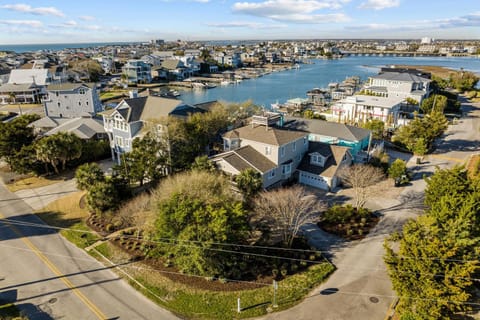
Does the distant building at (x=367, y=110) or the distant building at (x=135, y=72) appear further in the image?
the distant building at (x=135, y=72)

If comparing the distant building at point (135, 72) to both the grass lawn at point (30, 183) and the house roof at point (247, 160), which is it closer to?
the grass lawn at point (30, 183)

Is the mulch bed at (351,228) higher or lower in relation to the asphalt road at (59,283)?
higher

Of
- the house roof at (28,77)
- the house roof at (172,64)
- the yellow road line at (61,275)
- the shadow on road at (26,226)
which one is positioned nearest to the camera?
the yellow road line at (61,275)

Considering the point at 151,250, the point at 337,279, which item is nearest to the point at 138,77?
the point at 151,250

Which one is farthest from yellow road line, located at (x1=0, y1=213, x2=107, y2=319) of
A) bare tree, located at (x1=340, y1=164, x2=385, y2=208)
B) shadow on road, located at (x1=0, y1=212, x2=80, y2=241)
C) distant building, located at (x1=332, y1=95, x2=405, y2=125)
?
distant building, located at (x1=332, y1=95, x2=405, y2=125)

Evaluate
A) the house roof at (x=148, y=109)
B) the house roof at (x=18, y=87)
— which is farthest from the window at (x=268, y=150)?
the house roof at (x=18, y=87)

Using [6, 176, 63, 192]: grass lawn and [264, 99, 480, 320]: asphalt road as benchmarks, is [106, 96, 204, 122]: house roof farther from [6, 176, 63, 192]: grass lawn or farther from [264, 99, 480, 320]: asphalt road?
[264, 99, 480, 320]: asphalt road

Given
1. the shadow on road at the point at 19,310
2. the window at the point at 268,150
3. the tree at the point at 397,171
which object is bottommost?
the shadow on road at the point at 19,310

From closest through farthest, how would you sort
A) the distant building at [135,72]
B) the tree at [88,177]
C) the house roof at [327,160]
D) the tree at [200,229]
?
the tree at [200,229] → the tree at [88,177] → the house roof at [327,160] → the distant building at [135,72]
